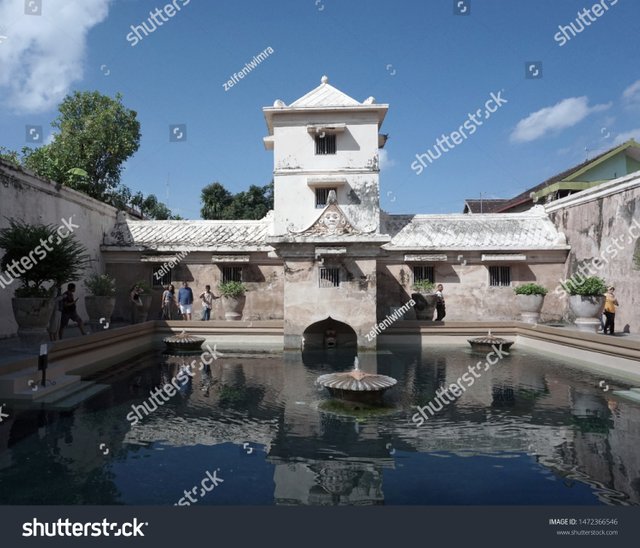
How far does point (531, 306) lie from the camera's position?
14.8 metres

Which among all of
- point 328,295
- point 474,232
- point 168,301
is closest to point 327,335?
point 328,295

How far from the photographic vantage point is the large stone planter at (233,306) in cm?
1631

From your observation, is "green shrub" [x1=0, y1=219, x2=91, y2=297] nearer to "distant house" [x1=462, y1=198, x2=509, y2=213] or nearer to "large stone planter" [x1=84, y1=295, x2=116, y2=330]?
"large stone planter" [x1=84, y1=295, x2=116, y2=330]

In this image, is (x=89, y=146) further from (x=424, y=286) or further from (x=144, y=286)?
(x=424, y=286)

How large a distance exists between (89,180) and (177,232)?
7.78 m

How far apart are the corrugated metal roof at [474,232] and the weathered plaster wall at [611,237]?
87cm

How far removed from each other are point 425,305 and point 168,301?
898 cm

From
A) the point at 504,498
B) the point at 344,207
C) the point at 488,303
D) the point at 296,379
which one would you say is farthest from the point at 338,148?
the point at 504,498

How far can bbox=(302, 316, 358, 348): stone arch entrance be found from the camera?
45.1 ft

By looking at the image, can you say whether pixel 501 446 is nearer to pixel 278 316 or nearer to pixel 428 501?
pixel 428 501

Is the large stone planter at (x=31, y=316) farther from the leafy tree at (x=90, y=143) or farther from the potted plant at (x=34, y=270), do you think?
the leafy tree at (x=90, y=143)

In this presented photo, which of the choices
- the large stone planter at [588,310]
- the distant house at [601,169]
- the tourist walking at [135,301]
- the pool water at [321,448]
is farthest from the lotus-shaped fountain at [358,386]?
the distant house at [601,169]

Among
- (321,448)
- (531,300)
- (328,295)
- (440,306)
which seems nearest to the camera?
(321,448)

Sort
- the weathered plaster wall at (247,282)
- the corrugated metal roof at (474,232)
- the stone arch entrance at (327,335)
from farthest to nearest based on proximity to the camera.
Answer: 1. the weathered plaster wall at (247,282)
2. the corrugated metal roof at (474,232)
3. the stone arch entrance at (327,335)
